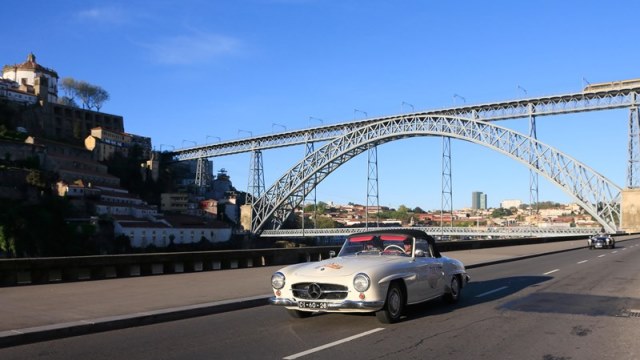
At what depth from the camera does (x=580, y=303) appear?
11961 mm

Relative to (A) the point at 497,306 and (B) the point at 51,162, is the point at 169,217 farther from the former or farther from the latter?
(A) the point at 497,306

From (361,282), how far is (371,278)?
0.16 meters

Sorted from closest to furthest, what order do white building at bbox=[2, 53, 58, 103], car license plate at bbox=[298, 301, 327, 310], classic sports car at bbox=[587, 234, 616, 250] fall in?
1. car license plate at bbox=[298, 301, 327, 310]
2. classic sports car at bbox=[587, 234, 616, 250]
3. white building at bbox=[2, 53, 58, 103]


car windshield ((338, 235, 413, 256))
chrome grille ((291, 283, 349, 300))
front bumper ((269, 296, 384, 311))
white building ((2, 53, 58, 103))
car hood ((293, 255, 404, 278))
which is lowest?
front bumper ((269, 296, 384, 311))

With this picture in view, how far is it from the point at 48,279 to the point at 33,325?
6503 millimetres

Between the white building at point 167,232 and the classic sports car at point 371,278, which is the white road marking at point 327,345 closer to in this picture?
the classic sports car at point 371,278

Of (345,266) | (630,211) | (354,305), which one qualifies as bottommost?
(354,305)

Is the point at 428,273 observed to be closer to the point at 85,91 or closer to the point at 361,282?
the point at 361,282

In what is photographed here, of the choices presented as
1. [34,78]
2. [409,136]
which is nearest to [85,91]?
[34,78]

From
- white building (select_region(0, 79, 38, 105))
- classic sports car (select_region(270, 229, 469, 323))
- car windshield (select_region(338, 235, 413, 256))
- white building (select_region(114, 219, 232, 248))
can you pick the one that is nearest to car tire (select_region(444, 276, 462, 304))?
classic sports car (select_region(270, 229, 469, 323))

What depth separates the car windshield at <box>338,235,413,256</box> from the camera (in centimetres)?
1042

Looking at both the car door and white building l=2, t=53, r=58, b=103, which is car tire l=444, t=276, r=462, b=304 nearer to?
the car door

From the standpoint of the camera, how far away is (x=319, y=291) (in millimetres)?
9016

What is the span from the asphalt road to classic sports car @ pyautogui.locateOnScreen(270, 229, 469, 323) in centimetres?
37
